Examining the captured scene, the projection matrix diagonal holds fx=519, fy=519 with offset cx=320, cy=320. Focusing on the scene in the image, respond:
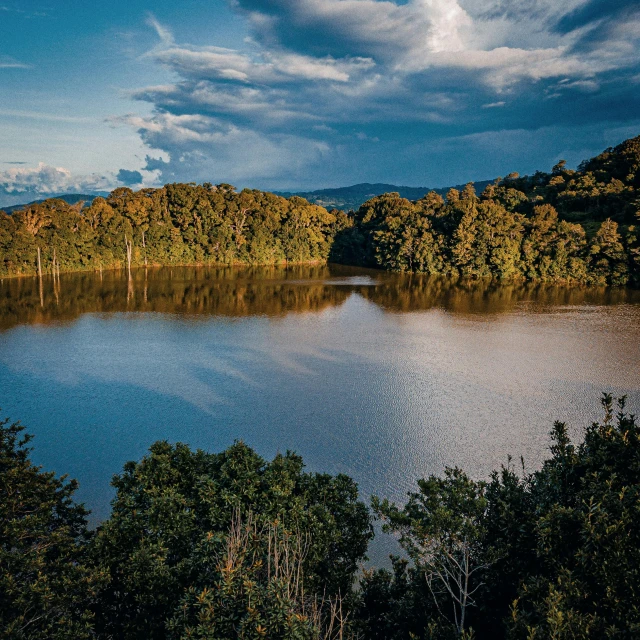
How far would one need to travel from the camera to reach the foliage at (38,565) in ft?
22.1

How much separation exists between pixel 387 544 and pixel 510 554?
17.1 feet

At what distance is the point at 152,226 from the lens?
67.4m

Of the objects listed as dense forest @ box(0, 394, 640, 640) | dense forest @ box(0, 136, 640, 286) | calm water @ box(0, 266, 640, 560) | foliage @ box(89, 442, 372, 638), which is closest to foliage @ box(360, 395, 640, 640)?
dense forest @ box(0, 394, 640, 640)

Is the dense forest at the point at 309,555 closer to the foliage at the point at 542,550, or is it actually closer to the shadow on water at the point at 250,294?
the foliage at the point at 542,550

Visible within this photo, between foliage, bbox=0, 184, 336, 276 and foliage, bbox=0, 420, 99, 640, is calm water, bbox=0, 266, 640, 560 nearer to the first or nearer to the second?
→ foliage, bbox=0, 420, 99, 640

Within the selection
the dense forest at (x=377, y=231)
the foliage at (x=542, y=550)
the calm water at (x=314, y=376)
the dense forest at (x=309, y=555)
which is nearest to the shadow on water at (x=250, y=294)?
the calm water at (x=314, y=376)

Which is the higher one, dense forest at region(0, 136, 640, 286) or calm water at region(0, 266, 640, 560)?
dense forest at region(0, 136, 640, 286)

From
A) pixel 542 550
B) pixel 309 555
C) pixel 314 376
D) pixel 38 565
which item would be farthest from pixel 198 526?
pixel 314 376

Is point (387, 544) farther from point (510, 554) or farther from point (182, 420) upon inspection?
point (182, 420)

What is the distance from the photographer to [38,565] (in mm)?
7309

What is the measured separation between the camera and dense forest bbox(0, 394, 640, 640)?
6340 millimetres

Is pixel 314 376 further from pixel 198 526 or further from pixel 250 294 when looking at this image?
pixel 250 294

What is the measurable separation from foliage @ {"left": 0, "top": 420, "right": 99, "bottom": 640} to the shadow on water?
27.1 metres

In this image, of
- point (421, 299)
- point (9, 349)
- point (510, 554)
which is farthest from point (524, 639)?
point (421, 299)
